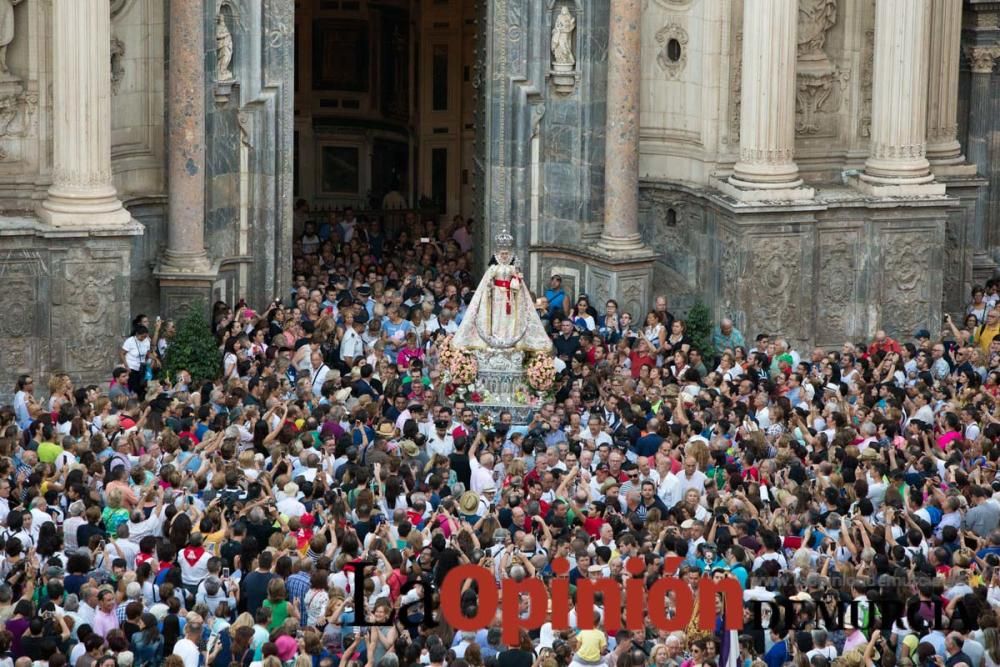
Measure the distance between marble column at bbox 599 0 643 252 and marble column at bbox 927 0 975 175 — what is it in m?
5.00

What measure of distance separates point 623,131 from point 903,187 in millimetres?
4438

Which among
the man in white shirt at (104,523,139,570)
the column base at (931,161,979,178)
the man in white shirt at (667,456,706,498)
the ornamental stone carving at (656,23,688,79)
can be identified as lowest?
the man in white shirt at (104,523,139,570)

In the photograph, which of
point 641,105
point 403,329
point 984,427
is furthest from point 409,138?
point 984,427

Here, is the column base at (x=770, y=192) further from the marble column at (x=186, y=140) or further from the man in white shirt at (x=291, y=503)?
the man in white shirt at (x=291, y=503)

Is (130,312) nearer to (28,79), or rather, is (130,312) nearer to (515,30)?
(28,79)

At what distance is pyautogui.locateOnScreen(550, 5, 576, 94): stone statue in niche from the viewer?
41469mm

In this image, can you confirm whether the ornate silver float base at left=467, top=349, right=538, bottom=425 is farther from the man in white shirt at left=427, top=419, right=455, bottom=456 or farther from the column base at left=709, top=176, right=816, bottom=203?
the column base at left=709, top=176, right=816, bottom=203

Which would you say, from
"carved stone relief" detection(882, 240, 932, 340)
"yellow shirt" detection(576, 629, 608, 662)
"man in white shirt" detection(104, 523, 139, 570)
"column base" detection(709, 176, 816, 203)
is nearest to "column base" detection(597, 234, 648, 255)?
"column base" detection(709, 176, 816, 203)

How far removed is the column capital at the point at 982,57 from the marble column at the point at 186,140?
45.0 ft

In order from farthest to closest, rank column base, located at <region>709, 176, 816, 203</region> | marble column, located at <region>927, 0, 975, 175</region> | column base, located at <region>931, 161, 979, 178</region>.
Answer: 1. column base, located at <region>931, 161, 979, 178</region>
2. marble column, located at <region>927, 0, 975, 175</region>
3. column base, located at <region>709, 176, 816, 203</region>

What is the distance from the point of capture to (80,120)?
122 feet

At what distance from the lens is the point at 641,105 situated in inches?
1674

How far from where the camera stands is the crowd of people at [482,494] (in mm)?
25594

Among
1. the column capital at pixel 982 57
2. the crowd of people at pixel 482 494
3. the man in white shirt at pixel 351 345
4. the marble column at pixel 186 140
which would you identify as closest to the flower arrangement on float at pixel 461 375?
the crowd of people at pixel 482 494
